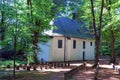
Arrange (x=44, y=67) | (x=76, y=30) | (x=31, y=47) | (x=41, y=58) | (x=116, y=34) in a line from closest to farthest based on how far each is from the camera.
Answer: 1. (x=31, y=47)
2. (x=44, y=67)
3. (x=116, y=34)
4. (x=41, y=58)
5. (x=76, y=30)

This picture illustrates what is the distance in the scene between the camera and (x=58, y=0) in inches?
2055

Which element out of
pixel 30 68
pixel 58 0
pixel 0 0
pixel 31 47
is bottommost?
pixel 30 68

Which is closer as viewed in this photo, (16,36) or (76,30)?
(16,36)

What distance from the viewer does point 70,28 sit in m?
46.8

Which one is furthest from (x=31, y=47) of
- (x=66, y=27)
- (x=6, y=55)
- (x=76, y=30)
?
(x=76, y=30)

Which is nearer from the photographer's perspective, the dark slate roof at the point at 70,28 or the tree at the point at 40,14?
the tree at the point at 40,14

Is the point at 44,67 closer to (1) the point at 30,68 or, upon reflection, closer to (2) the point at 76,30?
(1) the point at 30,68

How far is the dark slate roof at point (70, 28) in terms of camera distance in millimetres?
42744

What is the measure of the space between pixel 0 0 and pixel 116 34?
22002 millimetres

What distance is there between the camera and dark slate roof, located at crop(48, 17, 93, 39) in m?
42.7

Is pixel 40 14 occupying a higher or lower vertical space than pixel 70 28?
lower

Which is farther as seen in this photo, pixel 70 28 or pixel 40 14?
pixel 70 28

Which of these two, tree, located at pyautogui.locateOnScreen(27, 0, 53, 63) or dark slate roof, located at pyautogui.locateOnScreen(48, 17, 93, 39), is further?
dark slate roof, located at pyautogui.locateOnScreen(48, 17, 93, 39)

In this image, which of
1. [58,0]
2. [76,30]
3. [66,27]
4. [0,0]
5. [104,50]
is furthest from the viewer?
[104,50]
